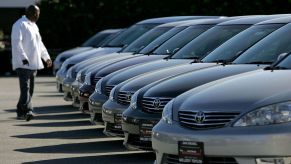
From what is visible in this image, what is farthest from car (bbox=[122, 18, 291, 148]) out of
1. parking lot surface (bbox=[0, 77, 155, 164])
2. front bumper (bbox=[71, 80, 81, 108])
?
front bumper (bbox=[71, 80, 81, 108])

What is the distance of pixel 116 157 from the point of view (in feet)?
34.3

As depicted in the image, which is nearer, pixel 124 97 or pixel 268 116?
pixel 268 116

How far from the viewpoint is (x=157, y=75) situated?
1066 centimetres

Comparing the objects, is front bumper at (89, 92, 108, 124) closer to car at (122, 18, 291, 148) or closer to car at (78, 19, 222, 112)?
car at (78, 19, 222, 112)

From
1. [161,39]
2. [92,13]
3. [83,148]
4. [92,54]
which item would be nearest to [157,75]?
[83,148]

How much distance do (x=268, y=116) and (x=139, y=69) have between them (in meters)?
4.88

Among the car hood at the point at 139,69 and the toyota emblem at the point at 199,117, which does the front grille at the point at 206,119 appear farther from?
the car hood at the point at 139,69

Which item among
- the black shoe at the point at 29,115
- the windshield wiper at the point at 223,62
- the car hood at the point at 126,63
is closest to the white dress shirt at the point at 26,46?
the black shoe at the point at 29,115

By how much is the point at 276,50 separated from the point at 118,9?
29466 millimetres

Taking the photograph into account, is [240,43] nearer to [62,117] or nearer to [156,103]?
[156,103]

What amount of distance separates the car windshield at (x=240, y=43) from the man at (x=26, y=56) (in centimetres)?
473

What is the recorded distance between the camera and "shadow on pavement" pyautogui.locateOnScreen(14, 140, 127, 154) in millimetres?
11102

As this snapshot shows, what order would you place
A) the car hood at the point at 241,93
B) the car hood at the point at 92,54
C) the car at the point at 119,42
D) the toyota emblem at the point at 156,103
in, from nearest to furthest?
the car hood at the point at 241,93 < the toyota emblem at the point at 156,103 < the car at the point at 119,42 < the car hood at the point at 92,54

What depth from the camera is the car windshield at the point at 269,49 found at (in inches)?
370
